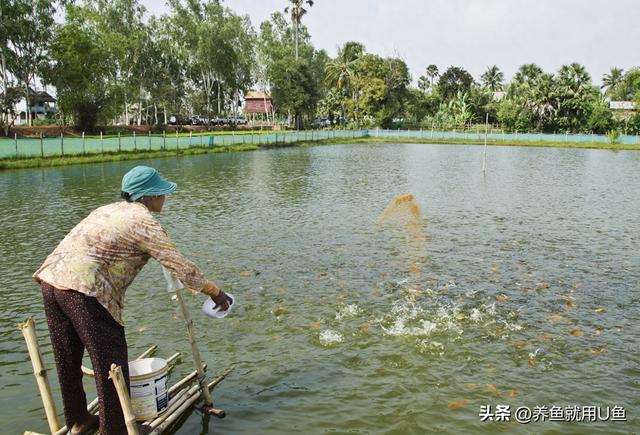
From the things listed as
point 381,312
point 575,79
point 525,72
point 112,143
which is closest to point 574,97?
point 575,79

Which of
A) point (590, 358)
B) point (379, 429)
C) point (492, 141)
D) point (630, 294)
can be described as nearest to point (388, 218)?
point (630, 294)

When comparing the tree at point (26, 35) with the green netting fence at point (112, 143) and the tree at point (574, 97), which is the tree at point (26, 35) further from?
the tree at point (574, 97)

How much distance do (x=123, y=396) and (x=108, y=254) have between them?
106 cm

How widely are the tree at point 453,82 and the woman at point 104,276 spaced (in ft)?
334

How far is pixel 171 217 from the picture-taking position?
55.3 feet

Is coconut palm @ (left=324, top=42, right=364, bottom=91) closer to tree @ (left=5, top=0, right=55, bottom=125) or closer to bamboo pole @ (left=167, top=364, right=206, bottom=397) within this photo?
tree @ (left=5, top=0, right=55, bottom=125)

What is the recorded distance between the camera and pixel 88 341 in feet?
12.9

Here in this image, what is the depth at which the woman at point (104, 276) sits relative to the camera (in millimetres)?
3869

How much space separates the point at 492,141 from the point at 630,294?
62604 mm

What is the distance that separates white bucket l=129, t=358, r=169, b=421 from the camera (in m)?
4.55

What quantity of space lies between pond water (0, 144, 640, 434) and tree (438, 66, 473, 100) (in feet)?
A: 280

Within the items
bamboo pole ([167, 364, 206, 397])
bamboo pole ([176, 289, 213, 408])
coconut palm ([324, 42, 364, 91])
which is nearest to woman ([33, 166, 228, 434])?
bamboo pole ([176, 289, 213, 408])

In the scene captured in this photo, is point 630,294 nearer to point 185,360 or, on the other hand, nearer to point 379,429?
point 379,429

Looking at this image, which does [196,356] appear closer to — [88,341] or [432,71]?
[88,341]
